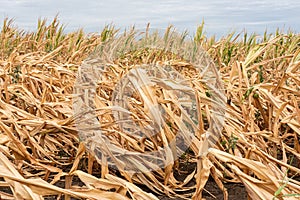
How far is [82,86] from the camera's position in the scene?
6.89 feet

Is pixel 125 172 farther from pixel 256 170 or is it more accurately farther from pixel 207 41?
pixel 207 41

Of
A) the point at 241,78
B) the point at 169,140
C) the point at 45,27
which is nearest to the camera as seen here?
the point at 169,140

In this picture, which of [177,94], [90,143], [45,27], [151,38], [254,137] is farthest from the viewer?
[45,27]

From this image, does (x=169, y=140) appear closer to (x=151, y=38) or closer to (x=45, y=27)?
(x=151, y=38)

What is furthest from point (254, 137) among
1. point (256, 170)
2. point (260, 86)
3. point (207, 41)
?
point (207, 41)

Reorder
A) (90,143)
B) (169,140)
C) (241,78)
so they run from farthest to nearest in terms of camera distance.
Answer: (241,78)
(169,140)
(90,143)

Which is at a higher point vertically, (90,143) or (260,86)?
(260,86)

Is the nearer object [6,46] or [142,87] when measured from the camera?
[142,87]

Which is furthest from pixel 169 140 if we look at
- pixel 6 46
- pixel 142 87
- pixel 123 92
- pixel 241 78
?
pixel 6 46

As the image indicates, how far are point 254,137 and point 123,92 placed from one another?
0.54 meters

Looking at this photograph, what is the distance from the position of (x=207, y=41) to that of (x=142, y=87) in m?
4.81

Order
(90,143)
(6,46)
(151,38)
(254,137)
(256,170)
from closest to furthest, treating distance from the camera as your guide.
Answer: (256,170)
(90,143)
(254,137)
(151,38)
(6,46)

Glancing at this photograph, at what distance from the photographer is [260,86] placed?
188 centimetres

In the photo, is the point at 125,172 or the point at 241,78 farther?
the point at 241,78
